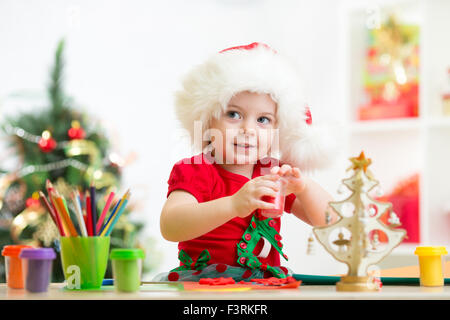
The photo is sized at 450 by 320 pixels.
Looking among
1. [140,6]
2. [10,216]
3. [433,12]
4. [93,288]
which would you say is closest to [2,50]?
[140,6]

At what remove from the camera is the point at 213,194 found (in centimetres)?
84

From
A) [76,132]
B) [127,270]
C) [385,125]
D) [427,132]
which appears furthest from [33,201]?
[127,270]

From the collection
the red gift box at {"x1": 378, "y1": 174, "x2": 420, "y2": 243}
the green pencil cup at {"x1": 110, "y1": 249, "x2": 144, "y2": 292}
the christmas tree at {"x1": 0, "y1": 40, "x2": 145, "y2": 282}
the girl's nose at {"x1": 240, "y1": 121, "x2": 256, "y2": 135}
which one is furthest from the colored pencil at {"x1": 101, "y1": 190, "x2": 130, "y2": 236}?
the red gift box at {"x1": 378, "y1": 174, "x2": 420, "y2": 243}

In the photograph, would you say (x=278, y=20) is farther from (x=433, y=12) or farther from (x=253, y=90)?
(x=253, y=90)

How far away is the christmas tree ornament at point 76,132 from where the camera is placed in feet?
7.51

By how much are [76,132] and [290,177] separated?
5.59ft

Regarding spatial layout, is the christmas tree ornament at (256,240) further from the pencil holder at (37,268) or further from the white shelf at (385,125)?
the white shelf at (385,125)

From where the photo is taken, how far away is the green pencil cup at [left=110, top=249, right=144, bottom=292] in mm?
548

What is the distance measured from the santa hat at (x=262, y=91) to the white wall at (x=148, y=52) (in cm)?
185

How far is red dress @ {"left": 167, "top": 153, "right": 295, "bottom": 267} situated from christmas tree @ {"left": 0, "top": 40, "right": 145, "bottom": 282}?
138 cm

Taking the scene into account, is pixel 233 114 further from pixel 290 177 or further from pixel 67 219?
pixel 67 219

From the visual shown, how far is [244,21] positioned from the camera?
306 centimetres

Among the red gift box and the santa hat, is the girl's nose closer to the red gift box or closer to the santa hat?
the santa hat

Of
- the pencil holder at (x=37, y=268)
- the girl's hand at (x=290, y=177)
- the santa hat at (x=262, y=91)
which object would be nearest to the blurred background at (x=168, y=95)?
the santa hat at (x=262, y=91)
